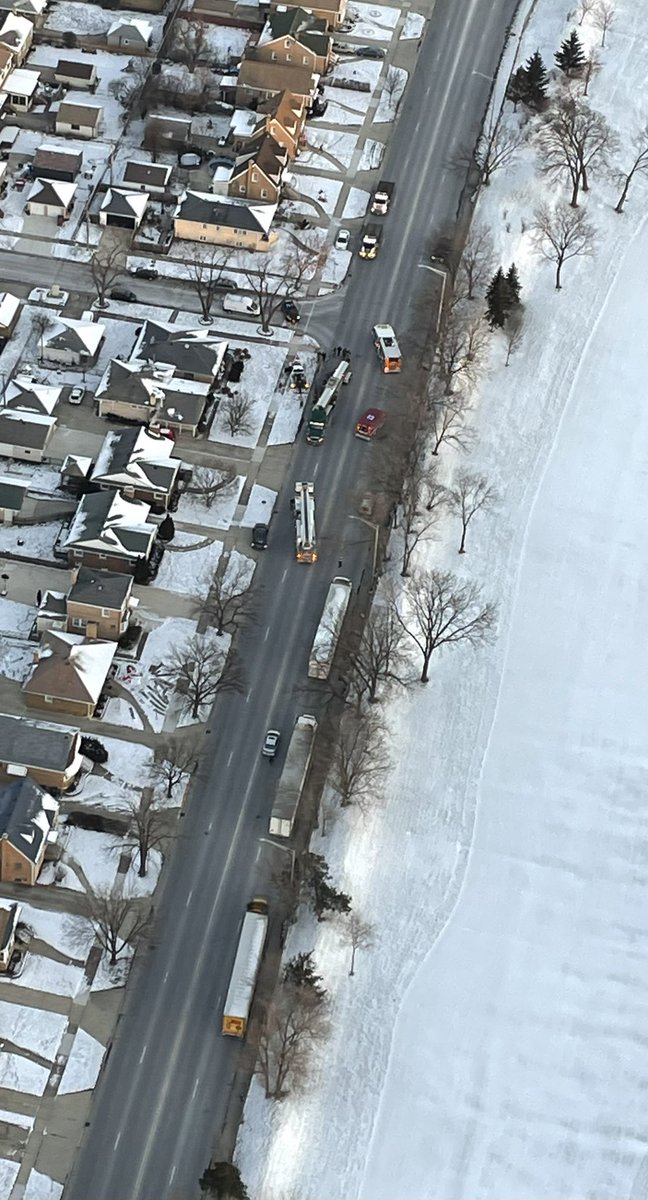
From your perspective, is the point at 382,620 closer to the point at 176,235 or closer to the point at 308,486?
the point at 308,486

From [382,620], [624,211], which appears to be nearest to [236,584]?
[382,620]

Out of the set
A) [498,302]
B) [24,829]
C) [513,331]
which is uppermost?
[498,302]

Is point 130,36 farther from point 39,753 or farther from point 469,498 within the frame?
point 39,753

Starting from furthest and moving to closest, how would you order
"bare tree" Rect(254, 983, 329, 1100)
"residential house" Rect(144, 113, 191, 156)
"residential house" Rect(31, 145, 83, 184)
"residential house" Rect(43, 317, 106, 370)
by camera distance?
"residential house" Rect(144, 113, 191, 156) → "residential house" Rect(31, 145, 83, 184) → "residential house" Rect(43, 317, 106, 370) → "bare tree" Rect(254, 983, 329, 1100)

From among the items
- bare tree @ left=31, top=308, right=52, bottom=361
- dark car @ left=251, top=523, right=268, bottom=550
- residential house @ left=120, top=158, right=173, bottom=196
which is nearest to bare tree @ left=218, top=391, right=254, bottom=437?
dark car @ left=251, top=523, right=268, bottom=550

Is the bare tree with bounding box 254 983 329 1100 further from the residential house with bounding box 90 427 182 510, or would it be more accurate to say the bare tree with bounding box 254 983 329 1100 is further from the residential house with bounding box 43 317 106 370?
the residential house with bounding box 43 317 106 370

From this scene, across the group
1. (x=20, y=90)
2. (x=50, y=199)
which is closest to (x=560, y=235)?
(x=50, y=199)
